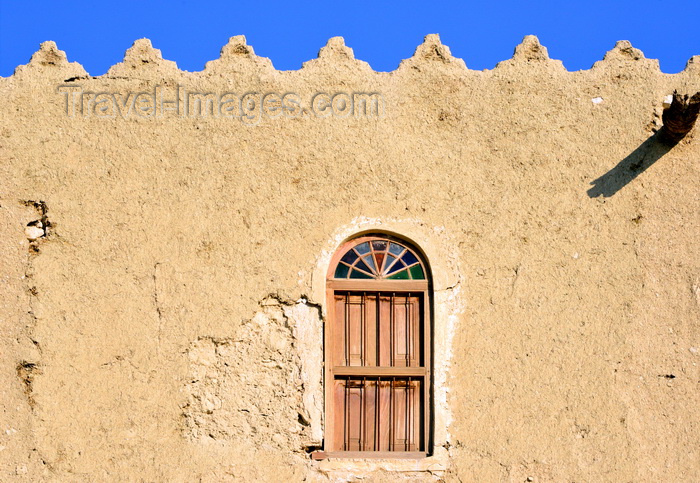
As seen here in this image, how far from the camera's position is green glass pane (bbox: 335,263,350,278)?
6.69m

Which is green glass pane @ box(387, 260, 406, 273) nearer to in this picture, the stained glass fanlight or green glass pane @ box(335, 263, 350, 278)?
the stained glass fanlight

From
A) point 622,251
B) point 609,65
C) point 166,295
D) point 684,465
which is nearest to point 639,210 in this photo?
point 622,251

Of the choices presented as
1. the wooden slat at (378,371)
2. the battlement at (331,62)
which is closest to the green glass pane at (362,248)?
the wooden slat at (378,371)

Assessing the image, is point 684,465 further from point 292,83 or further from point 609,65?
point 292,83

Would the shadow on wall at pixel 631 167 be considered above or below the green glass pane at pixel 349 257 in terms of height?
above

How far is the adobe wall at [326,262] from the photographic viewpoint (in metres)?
6.36

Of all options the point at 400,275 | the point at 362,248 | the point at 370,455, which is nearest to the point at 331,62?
the point at 362,248

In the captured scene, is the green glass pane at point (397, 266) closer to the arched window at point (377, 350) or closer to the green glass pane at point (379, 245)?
the arched window at point (377, 350)

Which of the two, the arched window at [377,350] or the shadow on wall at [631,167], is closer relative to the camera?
the arched window at [377,350]

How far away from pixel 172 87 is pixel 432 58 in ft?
5.99

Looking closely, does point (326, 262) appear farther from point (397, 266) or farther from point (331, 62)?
point (331, 62)

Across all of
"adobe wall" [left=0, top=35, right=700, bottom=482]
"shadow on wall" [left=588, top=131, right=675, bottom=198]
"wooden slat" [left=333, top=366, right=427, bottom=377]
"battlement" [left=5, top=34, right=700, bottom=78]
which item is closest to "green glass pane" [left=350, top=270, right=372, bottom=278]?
"adobe wall" [left=0, top=35, right=700, bottom=482]

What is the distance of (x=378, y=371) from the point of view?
6531mm

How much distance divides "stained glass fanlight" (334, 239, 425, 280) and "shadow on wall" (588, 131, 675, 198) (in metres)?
1.28
